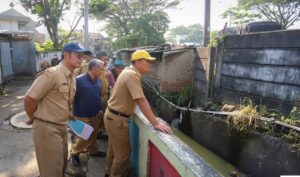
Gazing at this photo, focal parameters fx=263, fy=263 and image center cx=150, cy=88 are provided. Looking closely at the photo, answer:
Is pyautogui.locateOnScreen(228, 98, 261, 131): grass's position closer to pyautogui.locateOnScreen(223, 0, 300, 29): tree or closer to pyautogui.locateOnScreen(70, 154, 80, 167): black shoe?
pyautogui.locateOnScreen(70, 154, 80, 167): black shoe

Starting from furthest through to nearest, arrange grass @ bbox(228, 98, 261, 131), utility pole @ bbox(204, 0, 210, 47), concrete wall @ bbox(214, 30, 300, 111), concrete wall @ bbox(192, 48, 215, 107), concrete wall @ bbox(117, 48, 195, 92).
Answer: utility pole @ bbox(204, 0, 210, 47)
concrete wall @ bbox(117, 48, 195, 92)
concrete wall @ bbox(192, 48, 215, 107)
concrete wall @ bbox(214, 30, 300, 111)
grass @ bbox(228, 98, 261, 131)

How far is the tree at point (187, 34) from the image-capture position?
79.2 m

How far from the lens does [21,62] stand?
17031 mm

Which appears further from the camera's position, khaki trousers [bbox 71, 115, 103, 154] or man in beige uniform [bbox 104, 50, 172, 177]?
khaki trousers [bbox 71, 115, 103, 154]

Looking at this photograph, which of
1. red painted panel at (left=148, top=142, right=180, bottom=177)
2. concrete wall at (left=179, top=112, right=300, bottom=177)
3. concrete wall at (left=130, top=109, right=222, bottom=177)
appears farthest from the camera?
concrete wall at (left=179, top=112, right=300, bottom=177)

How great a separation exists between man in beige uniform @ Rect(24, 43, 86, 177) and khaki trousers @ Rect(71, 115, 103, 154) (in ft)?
4.29

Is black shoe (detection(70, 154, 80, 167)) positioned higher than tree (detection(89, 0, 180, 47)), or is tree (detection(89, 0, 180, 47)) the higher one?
tree (detection(89, 0, 180, 47))

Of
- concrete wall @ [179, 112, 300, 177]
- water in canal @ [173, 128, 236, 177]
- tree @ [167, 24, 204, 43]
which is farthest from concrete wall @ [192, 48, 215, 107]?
tree @ [167, 24, 204, 43]

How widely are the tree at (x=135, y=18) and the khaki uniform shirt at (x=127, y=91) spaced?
21.4 m

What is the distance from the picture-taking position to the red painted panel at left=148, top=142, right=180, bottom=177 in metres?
2.33

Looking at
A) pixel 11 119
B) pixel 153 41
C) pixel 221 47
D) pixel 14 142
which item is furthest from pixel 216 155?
pixel 153 41

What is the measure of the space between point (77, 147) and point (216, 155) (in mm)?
3513

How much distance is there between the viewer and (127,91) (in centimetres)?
322

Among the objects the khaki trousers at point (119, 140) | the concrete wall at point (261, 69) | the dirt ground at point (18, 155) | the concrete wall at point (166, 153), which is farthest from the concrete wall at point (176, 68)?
the khaki trousers at point (119, 140)
